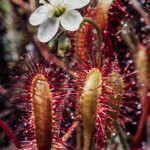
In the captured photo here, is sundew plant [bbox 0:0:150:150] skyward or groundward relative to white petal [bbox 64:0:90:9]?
groundward

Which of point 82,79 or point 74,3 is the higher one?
point 74,3

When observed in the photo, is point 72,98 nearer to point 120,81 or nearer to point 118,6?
point 120,81

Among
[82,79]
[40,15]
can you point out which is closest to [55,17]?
[40,15]

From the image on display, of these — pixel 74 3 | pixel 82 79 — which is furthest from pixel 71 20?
pixel 82 79

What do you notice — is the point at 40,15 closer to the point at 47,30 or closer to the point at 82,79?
the point at 47,30

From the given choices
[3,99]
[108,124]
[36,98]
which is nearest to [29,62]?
[36,98]

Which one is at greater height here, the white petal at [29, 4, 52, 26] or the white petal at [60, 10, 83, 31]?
the white petal at [29, 4, 52, 26]
